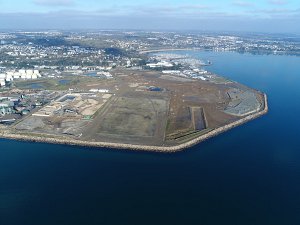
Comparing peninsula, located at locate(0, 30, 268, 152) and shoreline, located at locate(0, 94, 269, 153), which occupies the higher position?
peninsula, located at locate(0, 30, 268, 152)

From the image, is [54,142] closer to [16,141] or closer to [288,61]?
[16,141]

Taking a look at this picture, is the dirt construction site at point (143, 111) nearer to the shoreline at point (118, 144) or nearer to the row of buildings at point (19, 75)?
the shoreline at point (118, 144)

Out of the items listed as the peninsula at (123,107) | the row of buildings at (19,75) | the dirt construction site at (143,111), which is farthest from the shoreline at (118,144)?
the row of buildings at (19,75)

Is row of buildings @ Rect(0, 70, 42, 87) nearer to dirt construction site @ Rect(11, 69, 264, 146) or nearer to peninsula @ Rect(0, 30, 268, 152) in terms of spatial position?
peninsula @ Rect(0, 30, 268, 152)

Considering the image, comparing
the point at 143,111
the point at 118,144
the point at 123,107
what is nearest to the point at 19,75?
the point at 123,107

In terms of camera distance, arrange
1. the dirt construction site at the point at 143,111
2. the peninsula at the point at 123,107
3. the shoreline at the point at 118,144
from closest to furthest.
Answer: the shoreline at the point at 118,144
the peninsula at the point at 123,107
the dirt construction site at the point at 143,111

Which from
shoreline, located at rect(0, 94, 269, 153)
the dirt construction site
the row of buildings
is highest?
the row of buildings

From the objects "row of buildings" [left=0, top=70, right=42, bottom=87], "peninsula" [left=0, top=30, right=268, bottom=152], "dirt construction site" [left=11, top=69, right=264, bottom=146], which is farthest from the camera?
"row of buildings" [left=0, top=70, right=42, bottom=87]

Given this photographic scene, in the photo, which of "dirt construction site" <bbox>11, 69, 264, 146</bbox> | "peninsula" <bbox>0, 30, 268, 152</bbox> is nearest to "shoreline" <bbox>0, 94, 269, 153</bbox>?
"peninsula" <bbox>0, 30, 268, 152</bbox>

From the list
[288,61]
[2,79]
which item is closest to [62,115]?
[2,79]

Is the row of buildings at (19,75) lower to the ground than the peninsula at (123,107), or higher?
higher

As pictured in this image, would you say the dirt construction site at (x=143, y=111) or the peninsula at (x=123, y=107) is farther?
the dirt construction site at (x=143, y=111)
